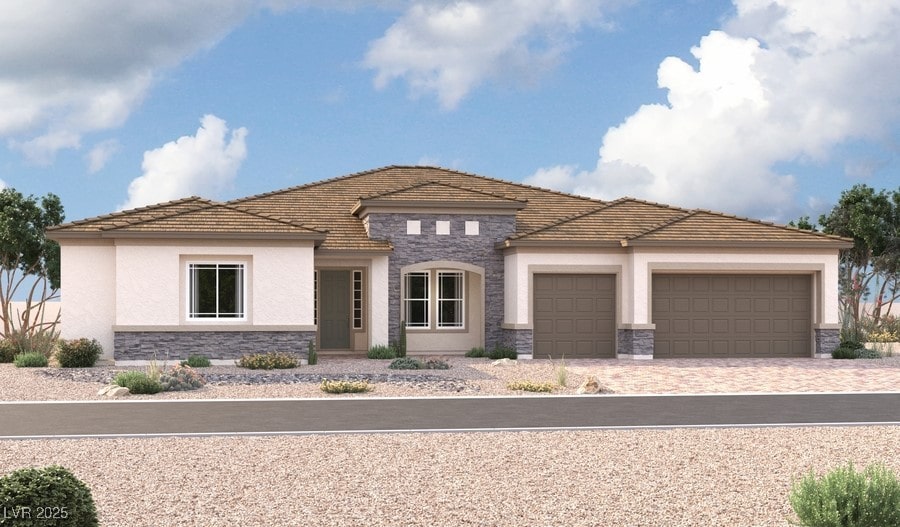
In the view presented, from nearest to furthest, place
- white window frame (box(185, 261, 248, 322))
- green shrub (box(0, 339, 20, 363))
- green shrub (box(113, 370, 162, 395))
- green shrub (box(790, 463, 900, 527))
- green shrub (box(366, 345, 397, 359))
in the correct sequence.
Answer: green shrub (box(790, 463, 900, 527)) < green shrub (box(113, 370, 162, 395)) < white window frame (box(185, 261, 248, 322)) < green shrub (box(0, 339, 20, 363)) < green shrub (box(366, 345, 397, 359))

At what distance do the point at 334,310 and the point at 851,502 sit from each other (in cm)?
2263

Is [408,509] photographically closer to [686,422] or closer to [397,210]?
[686,422]

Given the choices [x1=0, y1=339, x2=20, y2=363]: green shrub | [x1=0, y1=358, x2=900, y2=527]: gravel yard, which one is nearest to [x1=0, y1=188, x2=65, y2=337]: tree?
[x1=0, y1=339, x2=20, y2=363]: green shrub

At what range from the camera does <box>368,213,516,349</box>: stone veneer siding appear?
2733cm

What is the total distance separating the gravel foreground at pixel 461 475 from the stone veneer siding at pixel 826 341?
49.7 ft

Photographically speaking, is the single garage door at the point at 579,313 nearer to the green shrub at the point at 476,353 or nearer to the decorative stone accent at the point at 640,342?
the decorative stone accent at the point at 640,342

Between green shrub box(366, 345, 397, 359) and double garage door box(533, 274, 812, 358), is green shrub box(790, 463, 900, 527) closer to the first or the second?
green shrub box(366, 345, 397, 359)

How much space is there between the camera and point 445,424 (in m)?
13.2

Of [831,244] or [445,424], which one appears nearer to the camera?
[445,424]

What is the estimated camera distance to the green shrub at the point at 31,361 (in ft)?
77.0

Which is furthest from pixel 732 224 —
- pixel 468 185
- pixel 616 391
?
pixel 616 391

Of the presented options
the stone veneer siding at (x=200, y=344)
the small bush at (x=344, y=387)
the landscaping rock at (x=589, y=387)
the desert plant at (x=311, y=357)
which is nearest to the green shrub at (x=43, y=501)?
the small bush at (x=344, y=387)

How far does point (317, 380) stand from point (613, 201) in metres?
14.9

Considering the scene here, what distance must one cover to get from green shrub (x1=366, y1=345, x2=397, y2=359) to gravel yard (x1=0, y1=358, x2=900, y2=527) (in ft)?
45.8
